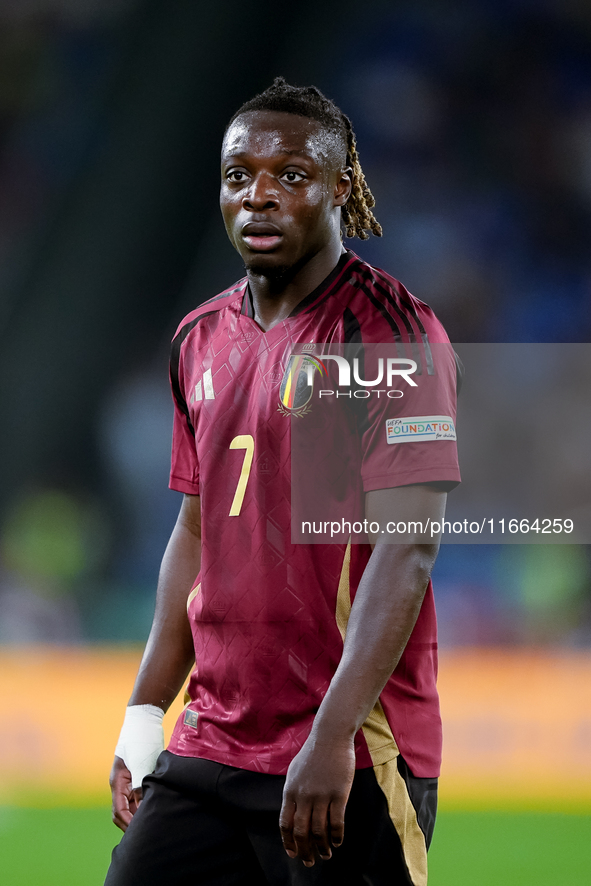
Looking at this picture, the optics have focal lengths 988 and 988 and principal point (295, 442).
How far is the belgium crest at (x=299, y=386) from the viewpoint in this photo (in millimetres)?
1501

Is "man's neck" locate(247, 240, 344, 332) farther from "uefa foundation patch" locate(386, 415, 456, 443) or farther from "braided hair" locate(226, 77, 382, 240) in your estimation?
"uefa foundation patch" locate(386, 415, 456, 443)

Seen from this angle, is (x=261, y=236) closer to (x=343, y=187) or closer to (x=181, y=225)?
(x=343, y=187)

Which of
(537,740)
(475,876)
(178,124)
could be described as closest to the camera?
(475,876)

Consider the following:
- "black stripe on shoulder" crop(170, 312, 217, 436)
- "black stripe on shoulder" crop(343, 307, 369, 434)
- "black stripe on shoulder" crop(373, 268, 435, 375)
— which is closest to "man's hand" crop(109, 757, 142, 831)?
"black stripe on shoulder" crop(170, 312, 217, 436)

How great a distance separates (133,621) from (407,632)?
215 inches

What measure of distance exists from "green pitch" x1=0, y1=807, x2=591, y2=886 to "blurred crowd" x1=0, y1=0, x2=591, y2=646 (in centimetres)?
326

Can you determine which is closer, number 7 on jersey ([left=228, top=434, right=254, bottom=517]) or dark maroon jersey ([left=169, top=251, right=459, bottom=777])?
dark maroon jersey ([left=169, top=251, right=459, bottom=777])

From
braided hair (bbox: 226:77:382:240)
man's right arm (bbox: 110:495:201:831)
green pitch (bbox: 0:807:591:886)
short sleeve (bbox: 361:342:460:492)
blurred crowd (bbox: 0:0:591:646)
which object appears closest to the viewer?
short sleeve (bbox: 361:342:460:492)

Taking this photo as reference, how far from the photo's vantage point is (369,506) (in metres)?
1.42

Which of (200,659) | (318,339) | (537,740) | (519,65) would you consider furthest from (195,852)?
(519,65)

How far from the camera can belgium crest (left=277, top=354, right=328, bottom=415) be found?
1501mm

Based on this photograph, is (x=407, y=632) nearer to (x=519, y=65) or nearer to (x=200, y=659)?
(x=200, y=659)

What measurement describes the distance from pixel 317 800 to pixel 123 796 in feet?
1.82

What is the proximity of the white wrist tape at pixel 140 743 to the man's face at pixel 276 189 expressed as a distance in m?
0.79
